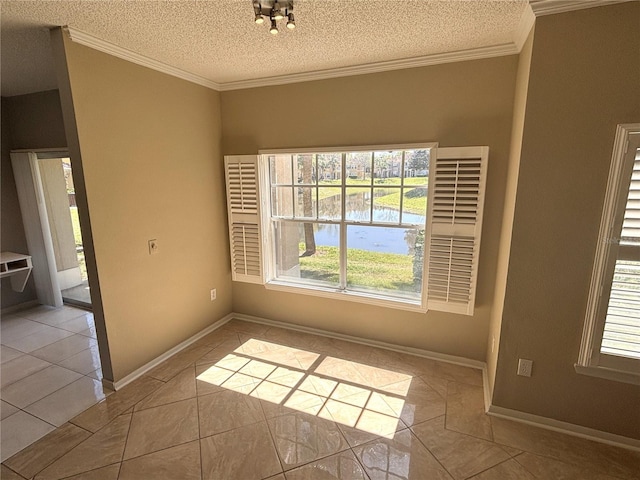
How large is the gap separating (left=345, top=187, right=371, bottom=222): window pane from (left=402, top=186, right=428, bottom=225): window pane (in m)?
0.32

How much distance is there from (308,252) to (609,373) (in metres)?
2.42

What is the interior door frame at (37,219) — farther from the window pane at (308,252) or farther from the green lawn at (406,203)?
the green lawn at (406,203)

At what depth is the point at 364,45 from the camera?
7.38 feet

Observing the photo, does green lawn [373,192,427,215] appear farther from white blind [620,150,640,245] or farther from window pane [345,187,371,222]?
white blind [620,150,640,245]

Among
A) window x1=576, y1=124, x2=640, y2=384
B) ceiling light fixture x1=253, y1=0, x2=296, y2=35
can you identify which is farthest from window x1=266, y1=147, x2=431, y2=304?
ceiling light fixture x1=253, y1=0, x2=296, y2=35

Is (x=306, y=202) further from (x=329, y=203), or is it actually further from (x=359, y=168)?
(x=359, y=168)

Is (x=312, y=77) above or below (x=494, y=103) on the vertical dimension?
above

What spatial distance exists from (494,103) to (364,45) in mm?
1042

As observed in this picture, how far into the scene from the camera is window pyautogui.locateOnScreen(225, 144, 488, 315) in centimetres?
252

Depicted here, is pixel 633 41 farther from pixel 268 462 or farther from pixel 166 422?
pixel 166 422

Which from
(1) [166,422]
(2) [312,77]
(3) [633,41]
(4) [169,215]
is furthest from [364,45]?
(1) [166,422]

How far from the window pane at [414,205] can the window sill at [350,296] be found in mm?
730

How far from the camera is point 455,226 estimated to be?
2.52m

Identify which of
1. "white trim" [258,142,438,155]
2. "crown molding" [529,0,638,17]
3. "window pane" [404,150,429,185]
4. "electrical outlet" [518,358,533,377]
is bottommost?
"electrical outlet" [518,358,533,377]
